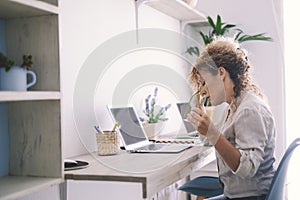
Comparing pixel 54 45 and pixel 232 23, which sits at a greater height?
pixel 232 23

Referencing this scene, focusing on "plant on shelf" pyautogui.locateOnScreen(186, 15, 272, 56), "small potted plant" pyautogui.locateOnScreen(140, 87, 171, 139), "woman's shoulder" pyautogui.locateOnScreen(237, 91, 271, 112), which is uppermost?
"plant on shelf" pyautogui.locateOnScreen(186, 15, 272, 56)

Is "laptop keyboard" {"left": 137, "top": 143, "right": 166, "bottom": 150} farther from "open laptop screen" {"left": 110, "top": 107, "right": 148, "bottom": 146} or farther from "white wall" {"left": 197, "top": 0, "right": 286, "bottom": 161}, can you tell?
"white wall" {"left": 197, "top": 0, "right": 286, "bottom": 161}

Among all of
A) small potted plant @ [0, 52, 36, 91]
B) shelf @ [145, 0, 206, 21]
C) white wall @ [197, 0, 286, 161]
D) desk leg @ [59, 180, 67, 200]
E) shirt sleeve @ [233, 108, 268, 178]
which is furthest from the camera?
white wall @ [197, 0, 286, 161]

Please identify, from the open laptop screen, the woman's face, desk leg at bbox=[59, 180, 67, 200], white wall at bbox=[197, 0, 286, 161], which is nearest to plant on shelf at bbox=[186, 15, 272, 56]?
white wall at bbox=[197, 0, 286, 161]

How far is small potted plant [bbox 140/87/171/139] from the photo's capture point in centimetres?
221

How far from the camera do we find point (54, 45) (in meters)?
1.18

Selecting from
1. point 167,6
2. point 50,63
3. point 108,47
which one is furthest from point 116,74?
point 50,63

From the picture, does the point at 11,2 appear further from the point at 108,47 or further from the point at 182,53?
the point at 182,53

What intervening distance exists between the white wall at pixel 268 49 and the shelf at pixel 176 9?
0.41 meters

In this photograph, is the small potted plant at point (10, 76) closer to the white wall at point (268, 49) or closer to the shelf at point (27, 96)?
the shelf at point (27, 96)

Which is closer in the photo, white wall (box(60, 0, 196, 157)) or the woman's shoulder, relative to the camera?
the woman's shoulder

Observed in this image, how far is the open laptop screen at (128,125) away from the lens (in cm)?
187

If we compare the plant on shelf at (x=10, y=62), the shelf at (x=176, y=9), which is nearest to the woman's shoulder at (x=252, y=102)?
the plant on shelf at (x=10, y=62)

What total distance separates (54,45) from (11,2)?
0.20 m
